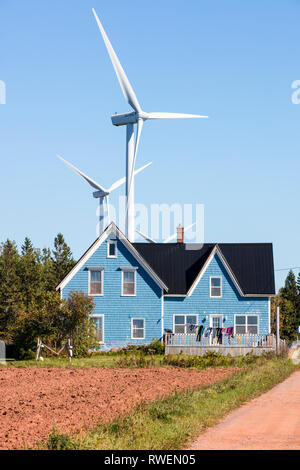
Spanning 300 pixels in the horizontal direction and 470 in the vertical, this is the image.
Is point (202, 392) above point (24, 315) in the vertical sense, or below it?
below

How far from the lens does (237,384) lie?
24062 mm

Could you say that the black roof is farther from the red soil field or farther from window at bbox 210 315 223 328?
the red soil field

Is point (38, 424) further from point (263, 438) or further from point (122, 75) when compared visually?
point (122, 75)

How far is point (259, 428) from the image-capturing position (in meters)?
15.3

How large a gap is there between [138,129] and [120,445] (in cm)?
4600

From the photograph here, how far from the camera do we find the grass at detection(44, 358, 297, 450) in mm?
12484

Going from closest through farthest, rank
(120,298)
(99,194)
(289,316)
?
(120,298), (99,194), (289,316)

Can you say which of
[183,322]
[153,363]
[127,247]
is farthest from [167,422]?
[183,322]

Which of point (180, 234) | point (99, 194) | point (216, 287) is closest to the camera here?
point (216, 287)

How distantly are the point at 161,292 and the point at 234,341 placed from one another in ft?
21.1

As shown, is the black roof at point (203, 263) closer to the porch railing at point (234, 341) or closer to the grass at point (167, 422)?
the porch railing at point (234, 341)

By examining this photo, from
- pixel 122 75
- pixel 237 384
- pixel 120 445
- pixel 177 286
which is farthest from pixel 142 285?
pixel 120 445

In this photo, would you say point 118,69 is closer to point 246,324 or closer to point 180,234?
point 180,234

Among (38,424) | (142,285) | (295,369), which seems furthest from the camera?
(142,285)
